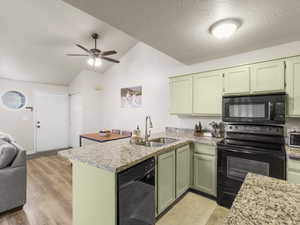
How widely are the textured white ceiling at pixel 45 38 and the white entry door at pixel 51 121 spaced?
73 centimetres

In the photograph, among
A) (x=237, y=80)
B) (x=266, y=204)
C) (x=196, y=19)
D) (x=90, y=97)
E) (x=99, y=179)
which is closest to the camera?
(x=266, y=204)

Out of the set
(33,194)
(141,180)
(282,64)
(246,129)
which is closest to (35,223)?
(33,194)

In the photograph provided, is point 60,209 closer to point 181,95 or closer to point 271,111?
point 181,95

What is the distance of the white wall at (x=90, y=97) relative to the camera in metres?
4.94

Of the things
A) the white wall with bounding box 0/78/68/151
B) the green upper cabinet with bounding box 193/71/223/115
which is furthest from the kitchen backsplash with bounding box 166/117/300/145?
the white wall with bounding box 0/78/68/151

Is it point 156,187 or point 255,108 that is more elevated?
point 255,108

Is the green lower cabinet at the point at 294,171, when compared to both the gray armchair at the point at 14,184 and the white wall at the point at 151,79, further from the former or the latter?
the gray armchair at the point at 14,184

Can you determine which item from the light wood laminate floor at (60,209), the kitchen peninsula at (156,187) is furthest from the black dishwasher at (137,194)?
the light wood laminate floor at (60,209)

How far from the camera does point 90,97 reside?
506cm

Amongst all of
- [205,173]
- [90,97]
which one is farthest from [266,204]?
[90,97]

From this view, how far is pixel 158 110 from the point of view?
3705mm

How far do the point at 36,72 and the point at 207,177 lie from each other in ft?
17.3

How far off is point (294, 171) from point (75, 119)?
558cm

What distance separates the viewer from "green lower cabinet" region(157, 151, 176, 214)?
1.87 meters
